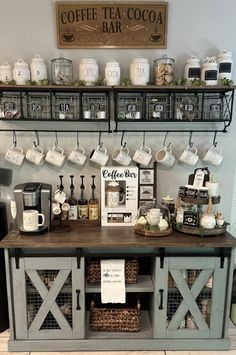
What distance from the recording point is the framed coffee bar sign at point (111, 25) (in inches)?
85.7

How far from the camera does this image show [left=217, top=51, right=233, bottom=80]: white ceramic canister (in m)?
2.12

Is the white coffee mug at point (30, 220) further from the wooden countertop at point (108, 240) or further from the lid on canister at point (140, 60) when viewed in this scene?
the lid on canister at point (140, 60)

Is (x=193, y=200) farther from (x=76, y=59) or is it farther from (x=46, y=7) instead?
(x=46, y=7)

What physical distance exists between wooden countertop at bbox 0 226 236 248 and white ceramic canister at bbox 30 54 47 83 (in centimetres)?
106

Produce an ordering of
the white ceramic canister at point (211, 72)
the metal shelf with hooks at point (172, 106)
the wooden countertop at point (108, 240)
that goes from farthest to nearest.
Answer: the metal shelf with hooks at point (172, 106), the white ceramic canister at point (211, 72), the wooden countertop at point (108, 240)

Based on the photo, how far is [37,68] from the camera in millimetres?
2125

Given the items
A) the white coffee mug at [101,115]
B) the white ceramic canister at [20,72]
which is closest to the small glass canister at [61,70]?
the white ceramic canister at [20,72]

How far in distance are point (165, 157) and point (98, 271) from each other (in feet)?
2.99


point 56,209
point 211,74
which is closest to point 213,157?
point 211,74

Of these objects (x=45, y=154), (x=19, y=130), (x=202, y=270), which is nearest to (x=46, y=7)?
(x=19, y=130)

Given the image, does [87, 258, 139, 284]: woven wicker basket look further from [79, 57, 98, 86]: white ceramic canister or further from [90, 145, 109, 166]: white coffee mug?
[79, 57, 98, 86]: white ceramic canister

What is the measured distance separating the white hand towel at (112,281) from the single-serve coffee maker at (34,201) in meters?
0.48

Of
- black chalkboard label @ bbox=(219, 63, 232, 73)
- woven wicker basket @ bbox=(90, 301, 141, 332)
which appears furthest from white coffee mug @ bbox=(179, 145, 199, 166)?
woven wicker basket @ bbox=(90, 301, 141, 332)

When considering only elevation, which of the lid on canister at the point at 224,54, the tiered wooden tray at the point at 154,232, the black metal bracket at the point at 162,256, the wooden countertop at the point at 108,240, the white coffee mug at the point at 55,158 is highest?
the lid on canister at the point at 224,54
